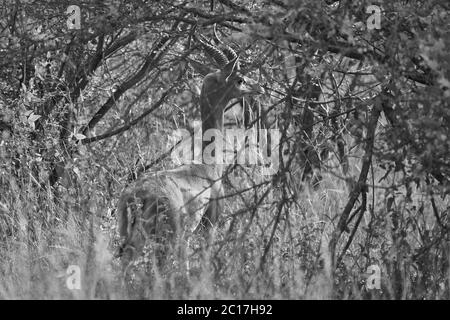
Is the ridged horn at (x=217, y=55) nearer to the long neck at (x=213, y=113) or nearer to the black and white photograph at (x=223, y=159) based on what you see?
the black and white photograph at (x=223, y=159)

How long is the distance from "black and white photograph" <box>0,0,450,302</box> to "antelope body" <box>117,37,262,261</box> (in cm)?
2

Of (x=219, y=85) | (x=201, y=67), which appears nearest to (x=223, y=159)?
(x=219, y=85)

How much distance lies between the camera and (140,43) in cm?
891

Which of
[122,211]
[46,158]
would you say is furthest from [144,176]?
[46,158]

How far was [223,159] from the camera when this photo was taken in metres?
7.67

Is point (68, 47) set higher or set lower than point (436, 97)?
higher

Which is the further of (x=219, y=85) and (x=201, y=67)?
(x=201, y=67)

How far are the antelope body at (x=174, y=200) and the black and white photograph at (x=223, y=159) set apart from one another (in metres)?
0.02

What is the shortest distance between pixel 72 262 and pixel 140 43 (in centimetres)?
345

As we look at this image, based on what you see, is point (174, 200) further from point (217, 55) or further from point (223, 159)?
point (217, 55)

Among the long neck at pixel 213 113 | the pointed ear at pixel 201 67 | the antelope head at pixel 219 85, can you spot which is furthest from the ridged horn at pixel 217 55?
the long neck at pixel 213 113

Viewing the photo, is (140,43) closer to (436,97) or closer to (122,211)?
(122,211)

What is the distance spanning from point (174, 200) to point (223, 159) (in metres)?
1.22

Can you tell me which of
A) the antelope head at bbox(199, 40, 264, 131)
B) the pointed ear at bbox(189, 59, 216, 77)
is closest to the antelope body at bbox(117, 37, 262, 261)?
the antelope head at bbox(199, 40, 264, 131)
